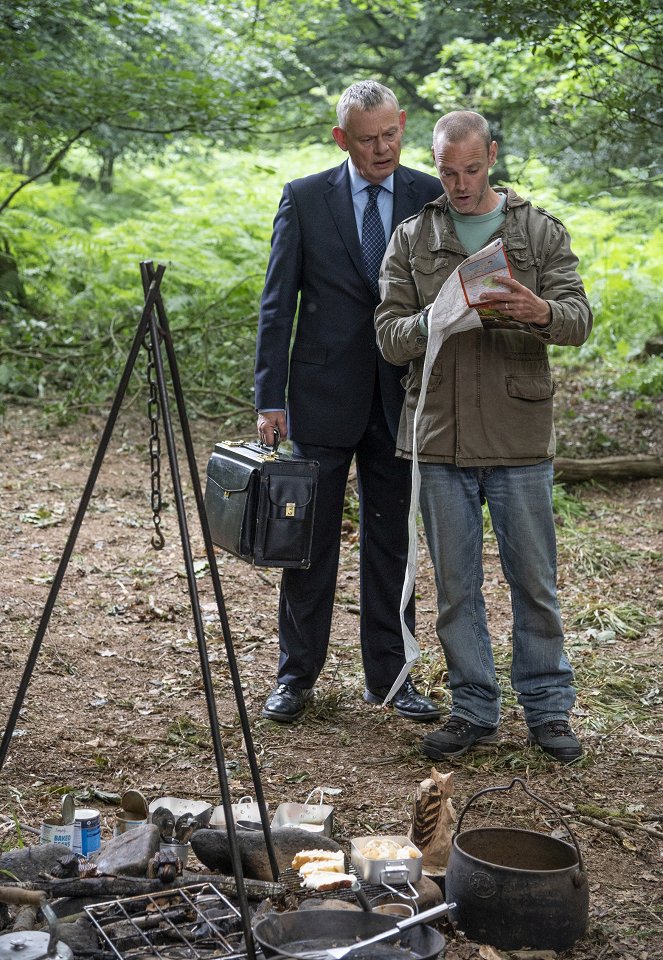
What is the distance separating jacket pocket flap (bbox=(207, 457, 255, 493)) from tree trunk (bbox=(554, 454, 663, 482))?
4207mm

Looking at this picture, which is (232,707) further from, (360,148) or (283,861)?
(360,148)

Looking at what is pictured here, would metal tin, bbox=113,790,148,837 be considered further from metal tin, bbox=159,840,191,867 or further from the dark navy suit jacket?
the dark navy suit jacket

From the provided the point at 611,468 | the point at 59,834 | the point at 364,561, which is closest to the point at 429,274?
the point at 364,561

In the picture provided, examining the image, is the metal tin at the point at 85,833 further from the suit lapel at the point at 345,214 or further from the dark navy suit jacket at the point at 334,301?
the suit lapel at the point at 345,214

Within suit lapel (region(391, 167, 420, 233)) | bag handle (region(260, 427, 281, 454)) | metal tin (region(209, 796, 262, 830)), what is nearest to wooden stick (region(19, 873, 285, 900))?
metal tin (region(209, 796, 262, 830))

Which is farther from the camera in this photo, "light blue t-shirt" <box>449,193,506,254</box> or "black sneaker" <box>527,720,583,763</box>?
"black sneaker" <box>527,720,583,763</box>

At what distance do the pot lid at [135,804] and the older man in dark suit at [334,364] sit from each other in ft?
3.53

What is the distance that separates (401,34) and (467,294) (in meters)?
16.1

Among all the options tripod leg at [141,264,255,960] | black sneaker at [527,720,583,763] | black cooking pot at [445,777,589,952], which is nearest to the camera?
tripod leg at [141,264,255,960]

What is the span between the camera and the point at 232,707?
4.21 m

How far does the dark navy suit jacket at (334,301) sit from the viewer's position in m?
3.77

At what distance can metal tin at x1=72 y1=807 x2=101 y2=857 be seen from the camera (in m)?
2.74

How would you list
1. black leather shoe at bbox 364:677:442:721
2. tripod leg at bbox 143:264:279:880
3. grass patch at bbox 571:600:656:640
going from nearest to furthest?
tripod leg at bbox 143:264:279:880, black leather shoe at bbox 364:677:442:721, grass patch at bbox 571:600:656:640

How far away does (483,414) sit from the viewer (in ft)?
11.0
